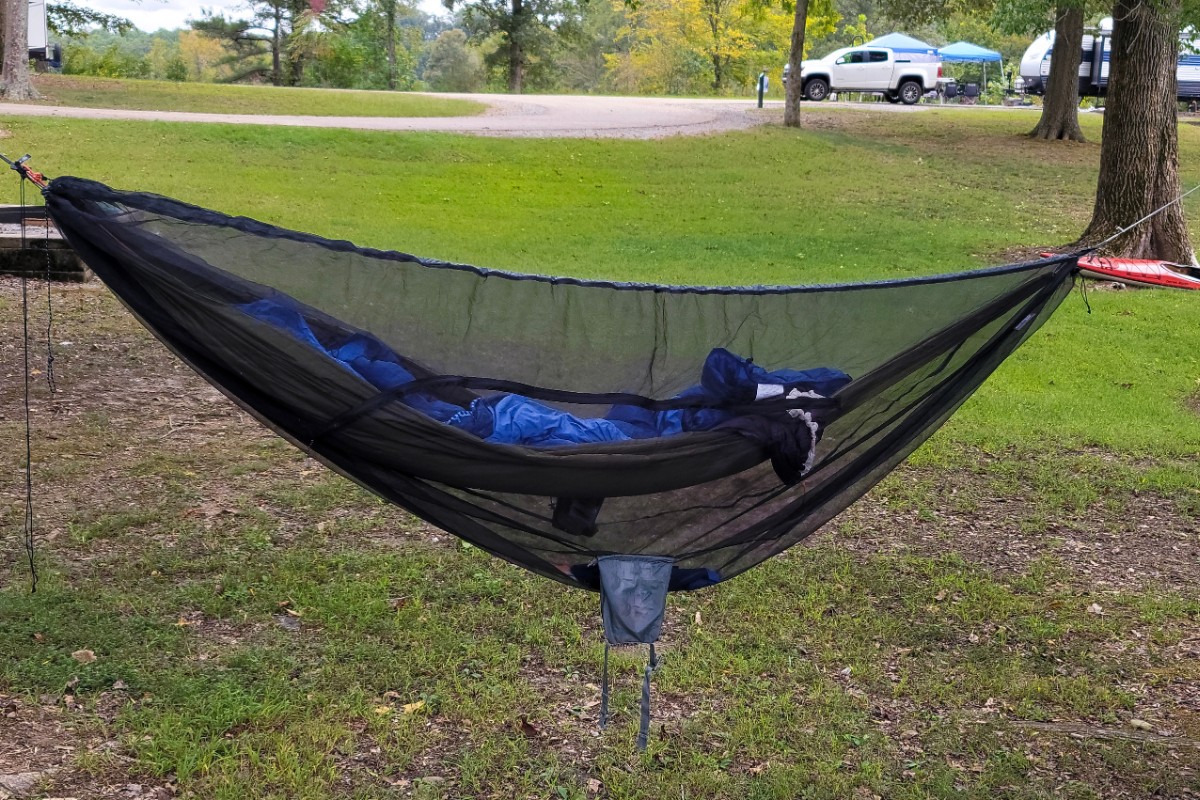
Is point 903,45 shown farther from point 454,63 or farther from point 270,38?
point 454,63

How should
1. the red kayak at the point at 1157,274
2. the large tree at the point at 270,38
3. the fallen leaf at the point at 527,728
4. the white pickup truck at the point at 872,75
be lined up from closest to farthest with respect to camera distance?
the fallen leaf at the point at 527,728 < the red kayak at the point at 1157,274 < the white pickup truck at the point at 872,75 < the large tree at the point at 270,38

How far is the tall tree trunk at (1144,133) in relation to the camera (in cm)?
825

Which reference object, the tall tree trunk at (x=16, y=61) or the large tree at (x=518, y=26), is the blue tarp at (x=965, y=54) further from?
the tall tree trunk at (x=16, y=61)

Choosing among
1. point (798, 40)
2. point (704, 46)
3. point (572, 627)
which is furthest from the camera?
point (704, 46)

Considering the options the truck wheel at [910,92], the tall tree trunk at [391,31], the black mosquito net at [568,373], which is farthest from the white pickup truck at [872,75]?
the black mosquito net at [568,373]

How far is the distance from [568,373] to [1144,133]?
270 inches

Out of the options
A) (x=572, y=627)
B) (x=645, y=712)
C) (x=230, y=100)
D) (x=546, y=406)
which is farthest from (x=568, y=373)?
(x=230, y=100)

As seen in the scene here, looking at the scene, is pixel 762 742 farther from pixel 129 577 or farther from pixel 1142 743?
pixel 129 577

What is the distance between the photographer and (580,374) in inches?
124

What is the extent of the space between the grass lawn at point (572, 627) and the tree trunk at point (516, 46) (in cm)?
2697

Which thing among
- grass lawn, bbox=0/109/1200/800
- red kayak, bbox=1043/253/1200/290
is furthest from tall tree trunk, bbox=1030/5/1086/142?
grass lawn, bbox=0/109/1200/800

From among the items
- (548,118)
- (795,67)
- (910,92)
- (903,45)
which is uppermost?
(903,45)

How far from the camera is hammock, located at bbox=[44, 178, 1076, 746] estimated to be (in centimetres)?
282

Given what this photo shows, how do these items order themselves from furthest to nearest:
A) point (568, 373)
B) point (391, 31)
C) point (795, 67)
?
point (391, 31) → point (795, 67) → point (568, 373)
